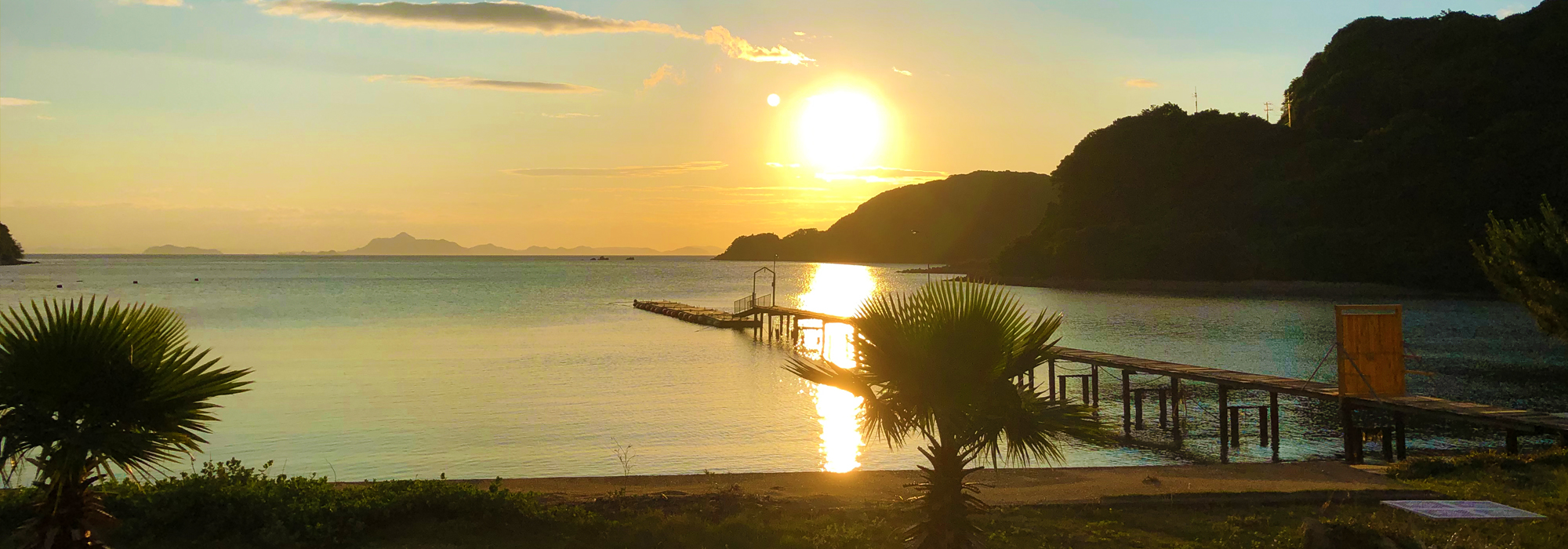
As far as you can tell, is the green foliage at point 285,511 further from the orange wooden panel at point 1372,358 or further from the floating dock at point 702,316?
the floating dock at point 702,316

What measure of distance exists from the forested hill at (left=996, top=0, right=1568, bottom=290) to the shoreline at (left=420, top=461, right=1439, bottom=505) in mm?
98077

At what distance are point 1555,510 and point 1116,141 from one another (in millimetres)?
142364

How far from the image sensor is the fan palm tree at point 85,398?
667 centimetres

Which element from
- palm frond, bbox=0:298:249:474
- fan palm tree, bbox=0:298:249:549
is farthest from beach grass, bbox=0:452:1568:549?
palm frond, bbox=0:298:249:474

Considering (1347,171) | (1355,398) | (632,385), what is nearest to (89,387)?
(1355,398)

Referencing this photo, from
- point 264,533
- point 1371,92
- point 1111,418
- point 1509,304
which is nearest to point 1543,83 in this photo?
point 1371,92

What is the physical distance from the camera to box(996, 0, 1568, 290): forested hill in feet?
338

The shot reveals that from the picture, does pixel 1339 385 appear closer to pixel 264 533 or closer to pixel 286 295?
pixel 264 533

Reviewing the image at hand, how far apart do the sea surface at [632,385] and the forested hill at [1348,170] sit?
23165 millimetres

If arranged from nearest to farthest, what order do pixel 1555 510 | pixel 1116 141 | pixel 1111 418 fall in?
pixel 1555 510 → pixel 1111 418 → pixel 1116 141

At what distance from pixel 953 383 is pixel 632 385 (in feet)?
100

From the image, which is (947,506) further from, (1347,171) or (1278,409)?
(1347,171)

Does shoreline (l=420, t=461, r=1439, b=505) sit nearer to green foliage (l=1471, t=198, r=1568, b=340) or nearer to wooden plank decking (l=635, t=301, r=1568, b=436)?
wooden plank decking (l=635, t=301, r=1568, b=436)

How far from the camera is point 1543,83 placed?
113562 millimetres
